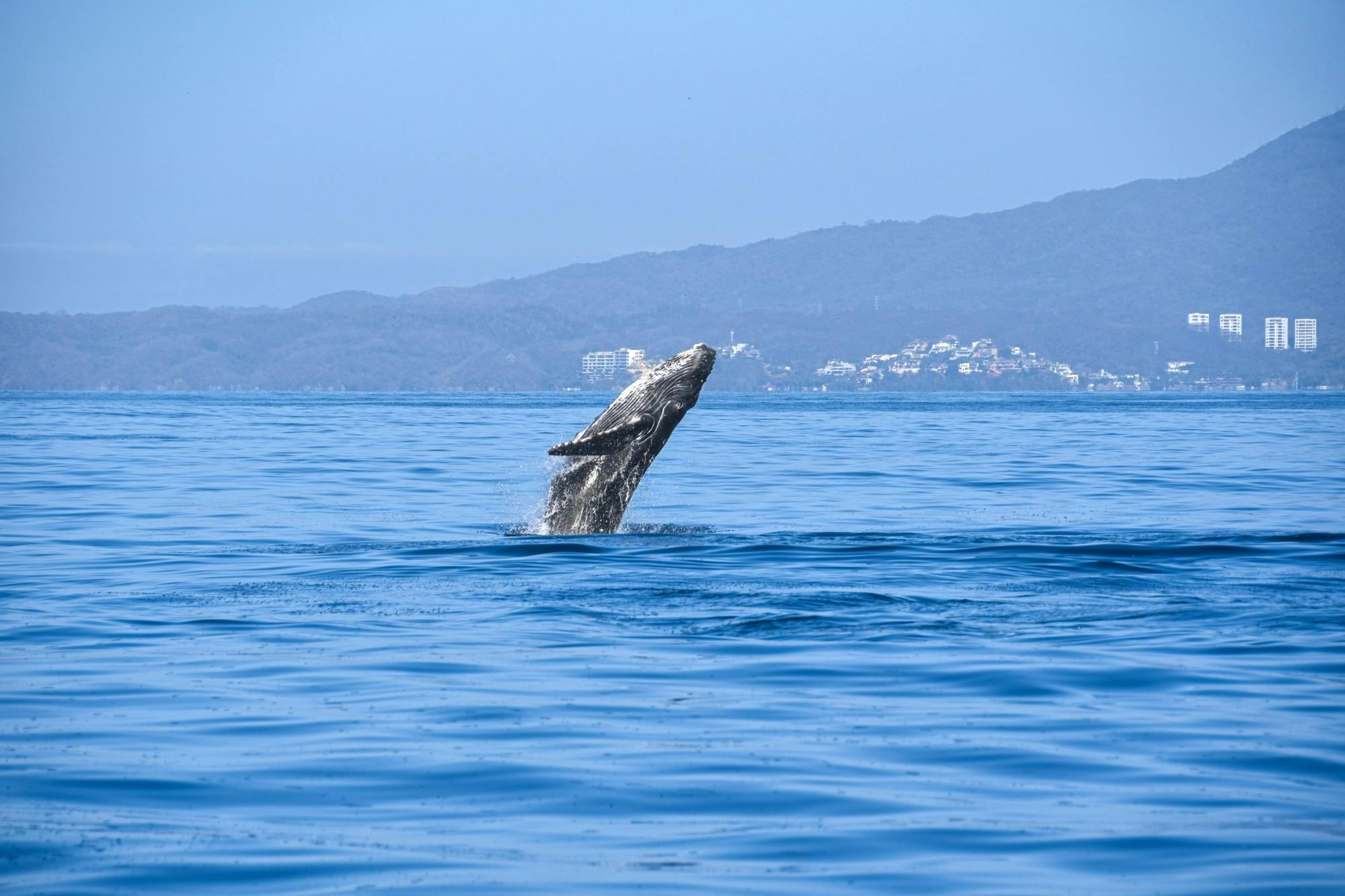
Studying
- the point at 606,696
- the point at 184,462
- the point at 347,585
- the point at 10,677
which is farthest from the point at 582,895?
the point at 184,462

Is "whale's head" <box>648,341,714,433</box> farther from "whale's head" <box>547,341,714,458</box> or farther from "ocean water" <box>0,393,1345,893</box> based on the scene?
"ocean water" <box>0,393,1345,893</box>

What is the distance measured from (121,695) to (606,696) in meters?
3.15

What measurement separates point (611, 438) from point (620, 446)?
391 mm

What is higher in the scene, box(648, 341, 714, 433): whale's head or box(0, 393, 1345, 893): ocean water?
box(648, 341, 714, 433): whale's head

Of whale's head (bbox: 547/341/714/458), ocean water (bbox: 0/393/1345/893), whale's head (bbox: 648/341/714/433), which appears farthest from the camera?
whale's head (bbox: 648/341/714/433)

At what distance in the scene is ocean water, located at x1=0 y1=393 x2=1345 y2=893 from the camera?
710 cm

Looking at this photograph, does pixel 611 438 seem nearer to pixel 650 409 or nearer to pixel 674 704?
pixel 650 409

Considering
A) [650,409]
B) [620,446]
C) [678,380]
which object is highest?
[678,380]

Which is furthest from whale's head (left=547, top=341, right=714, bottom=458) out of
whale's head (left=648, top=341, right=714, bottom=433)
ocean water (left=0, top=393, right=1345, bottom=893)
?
→ ocean water (left=0, top=393, right=1345, bottom=893)

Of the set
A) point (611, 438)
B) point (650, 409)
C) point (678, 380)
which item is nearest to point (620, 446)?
point (611, 438)

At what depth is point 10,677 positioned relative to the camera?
11016 millimetres

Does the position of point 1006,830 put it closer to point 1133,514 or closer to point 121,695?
point 121,695

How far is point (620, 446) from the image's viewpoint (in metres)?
17.2

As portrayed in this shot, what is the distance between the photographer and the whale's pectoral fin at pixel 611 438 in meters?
16.3
